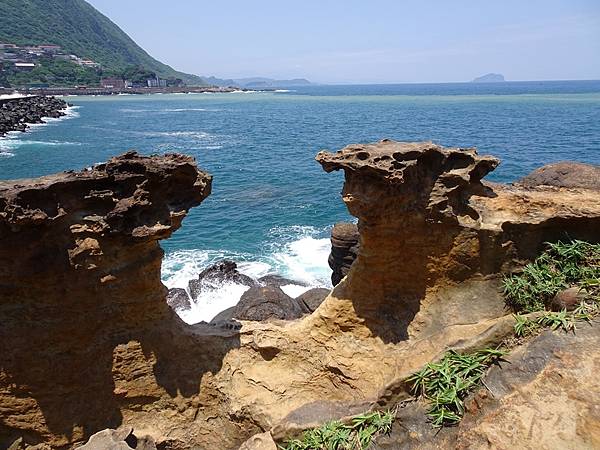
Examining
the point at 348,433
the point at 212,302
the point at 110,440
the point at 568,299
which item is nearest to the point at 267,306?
the point at 212,302

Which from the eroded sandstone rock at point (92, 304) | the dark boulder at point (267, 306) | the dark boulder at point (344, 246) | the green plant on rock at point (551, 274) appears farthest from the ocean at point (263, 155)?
the green plant on rock at point (551, 274)

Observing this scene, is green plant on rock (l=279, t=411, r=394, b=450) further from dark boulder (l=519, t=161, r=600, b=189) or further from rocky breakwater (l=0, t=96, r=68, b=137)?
rocky breakwater (l=0, t=96, r=68, b=137)

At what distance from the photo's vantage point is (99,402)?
7953 millimetres

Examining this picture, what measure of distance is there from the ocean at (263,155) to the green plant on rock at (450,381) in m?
12.5

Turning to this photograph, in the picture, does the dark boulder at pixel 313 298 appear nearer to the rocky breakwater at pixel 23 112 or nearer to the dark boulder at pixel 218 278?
the dark boulder at pixel 218 278

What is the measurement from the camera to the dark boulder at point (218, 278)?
1917 cm

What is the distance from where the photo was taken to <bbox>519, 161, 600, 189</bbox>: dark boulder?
35.0 ft

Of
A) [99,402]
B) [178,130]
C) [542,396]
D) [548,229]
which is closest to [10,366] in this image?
[99,402]

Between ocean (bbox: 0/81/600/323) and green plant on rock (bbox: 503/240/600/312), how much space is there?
12072 mm

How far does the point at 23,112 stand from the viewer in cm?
7162

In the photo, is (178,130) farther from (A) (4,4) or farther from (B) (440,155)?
(A) (4,4)

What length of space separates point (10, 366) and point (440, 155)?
7.44 metres

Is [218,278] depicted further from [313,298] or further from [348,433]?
[348,433]

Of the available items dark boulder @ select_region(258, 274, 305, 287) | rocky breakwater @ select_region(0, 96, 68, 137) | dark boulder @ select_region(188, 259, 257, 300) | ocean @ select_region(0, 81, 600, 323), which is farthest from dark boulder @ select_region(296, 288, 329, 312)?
rocky breakwater @ select_region(0, 96, 68, 137)
